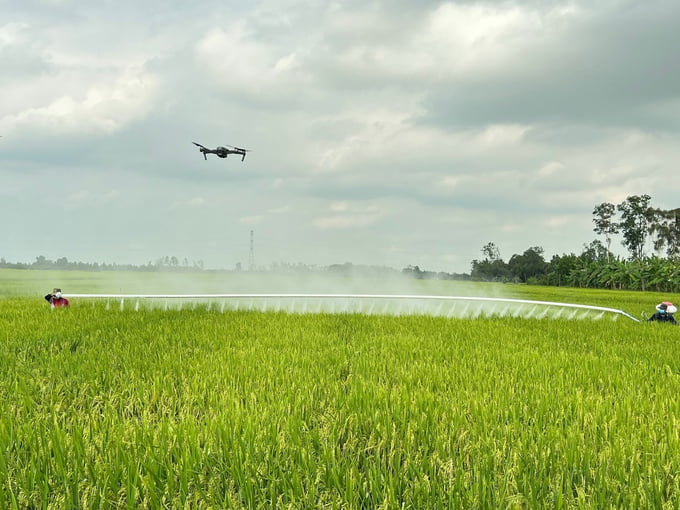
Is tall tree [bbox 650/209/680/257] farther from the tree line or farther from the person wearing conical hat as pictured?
the person wearing conical hat

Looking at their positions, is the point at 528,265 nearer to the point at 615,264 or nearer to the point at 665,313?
the point at 615,264

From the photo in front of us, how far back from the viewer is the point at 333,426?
288cm

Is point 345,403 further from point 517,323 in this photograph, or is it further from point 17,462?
point 517,323

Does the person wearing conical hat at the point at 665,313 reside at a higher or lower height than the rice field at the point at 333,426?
higher

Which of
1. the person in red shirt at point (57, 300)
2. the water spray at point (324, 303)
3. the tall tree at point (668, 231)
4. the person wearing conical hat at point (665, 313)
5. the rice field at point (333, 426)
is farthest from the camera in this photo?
the tall tree at point (668, 231)

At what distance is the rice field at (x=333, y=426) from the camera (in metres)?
2.17

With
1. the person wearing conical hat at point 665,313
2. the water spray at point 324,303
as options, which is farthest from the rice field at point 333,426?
the water spray at point 324,303

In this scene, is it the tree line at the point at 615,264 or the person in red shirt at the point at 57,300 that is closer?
the person in red shirt at the point at 57,300

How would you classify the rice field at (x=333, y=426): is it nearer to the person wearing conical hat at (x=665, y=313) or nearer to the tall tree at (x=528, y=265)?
the person wearing conical hat at (x=665, y=313)

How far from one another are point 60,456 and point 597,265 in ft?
238

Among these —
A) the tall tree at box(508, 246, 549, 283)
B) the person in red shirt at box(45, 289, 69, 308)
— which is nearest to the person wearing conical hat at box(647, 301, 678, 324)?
the person in red shirt at box(45, 289, 69, 308)

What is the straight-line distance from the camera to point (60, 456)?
2.47m

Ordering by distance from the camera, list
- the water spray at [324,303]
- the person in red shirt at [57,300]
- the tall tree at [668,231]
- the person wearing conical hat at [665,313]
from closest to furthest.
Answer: the person wearing conical hat at [665,313]
the person in red shirt at [57,300]
the water spray at [324,303]
the tall tree at [668,231]

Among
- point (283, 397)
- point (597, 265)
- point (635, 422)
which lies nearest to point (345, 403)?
point (283, 397)
